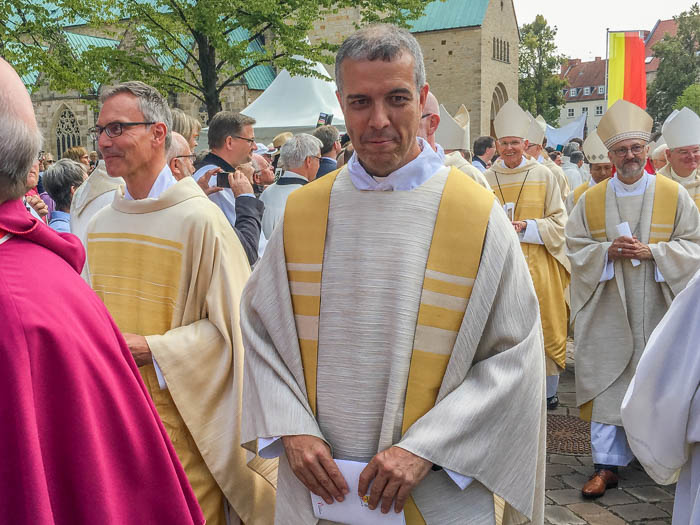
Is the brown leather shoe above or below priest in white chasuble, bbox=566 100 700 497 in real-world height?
below

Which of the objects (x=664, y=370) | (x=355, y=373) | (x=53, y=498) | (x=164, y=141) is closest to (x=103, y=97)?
(x=164, y=141)

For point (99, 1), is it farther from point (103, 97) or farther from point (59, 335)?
point (59, 335)

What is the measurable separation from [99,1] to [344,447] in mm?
16296

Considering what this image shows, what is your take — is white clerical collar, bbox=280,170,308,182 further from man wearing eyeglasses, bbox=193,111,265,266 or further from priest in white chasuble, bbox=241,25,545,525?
priest in white chasuble, bbox=241,25,545,525

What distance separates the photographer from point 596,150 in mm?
8312

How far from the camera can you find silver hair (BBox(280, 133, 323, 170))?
5410 millimetres

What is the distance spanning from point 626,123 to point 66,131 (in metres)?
36.8

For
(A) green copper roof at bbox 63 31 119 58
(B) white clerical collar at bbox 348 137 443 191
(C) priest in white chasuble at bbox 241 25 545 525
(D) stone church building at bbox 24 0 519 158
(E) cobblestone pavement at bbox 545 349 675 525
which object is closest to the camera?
(C) priest in white chasuble at bbox 241 25 545 525

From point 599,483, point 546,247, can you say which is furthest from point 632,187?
point 599,483

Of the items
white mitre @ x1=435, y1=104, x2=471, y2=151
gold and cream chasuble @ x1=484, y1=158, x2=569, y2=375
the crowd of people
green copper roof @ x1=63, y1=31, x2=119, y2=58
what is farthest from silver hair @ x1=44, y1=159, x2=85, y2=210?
green copper roof @ x1=63, y1=31, x2=119, y2=58

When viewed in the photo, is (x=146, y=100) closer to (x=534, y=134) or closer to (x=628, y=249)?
(x=628, y=249)

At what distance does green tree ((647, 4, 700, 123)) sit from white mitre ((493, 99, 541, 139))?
5421 centimetres

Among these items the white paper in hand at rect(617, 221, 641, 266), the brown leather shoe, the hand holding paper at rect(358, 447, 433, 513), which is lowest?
the brown leather shoe

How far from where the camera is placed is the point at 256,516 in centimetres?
302
